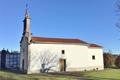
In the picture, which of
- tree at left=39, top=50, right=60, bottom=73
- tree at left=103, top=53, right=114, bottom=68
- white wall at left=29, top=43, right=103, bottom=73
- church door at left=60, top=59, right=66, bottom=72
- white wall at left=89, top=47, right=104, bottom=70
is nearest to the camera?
white wall at left=29, top=43, right=103, bottom=73

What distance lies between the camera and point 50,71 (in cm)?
4819

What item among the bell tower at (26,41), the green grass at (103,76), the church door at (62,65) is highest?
the bell tower at (26,41)

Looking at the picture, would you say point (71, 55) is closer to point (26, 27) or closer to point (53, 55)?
point (53, 55)

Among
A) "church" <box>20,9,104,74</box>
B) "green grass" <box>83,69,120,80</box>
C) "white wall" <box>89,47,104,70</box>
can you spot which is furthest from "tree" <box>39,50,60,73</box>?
"green grass" <box>83,69,120,80</box>

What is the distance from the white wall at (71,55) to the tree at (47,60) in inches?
25.4

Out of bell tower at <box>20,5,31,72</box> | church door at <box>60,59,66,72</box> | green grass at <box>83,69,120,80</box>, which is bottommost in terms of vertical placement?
green grass at <box>83,69,120,80</box>

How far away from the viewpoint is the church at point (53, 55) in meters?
47.5

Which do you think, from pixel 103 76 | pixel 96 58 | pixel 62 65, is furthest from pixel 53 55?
pixel 103 76

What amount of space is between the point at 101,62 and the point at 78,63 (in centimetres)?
666

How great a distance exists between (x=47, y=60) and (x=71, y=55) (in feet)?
16.9

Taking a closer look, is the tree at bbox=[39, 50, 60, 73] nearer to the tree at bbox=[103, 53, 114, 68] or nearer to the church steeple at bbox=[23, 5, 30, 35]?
the church steeple at bbox=[23, 5, 30, 35]

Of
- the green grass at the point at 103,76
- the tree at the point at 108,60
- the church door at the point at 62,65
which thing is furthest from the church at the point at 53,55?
the green grass at the point at 103,76

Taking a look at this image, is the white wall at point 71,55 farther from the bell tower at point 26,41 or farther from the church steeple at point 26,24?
the church steeple at point 26,24

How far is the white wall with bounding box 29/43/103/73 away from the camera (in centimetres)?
4738
